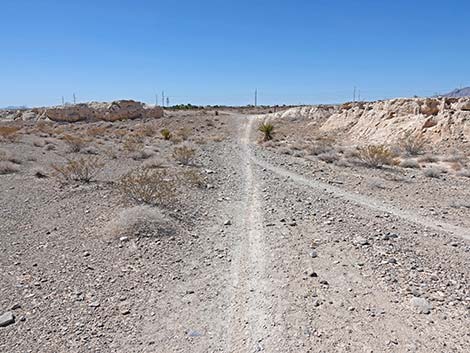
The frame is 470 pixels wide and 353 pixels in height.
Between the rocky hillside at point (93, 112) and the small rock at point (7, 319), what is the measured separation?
54.8 metres

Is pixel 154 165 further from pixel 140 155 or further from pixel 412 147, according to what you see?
pixel 412 147

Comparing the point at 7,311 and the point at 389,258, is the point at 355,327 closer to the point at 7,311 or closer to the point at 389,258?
the point at 389,258

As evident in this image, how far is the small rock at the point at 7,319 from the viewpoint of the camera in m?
3.98

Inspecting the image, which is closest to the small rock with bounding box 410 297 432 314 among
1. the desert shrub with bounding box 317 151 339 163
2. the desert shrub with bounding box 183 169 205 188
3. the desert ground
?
the desert ground

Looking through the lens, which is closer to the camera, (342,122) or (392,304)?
(392,304)

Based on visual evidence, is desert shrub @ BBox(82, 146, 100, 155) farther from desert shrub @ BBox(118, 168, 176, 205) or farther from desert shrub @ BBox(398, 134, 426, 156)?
desert shrub @ BBox(398, 134, 426, 156)

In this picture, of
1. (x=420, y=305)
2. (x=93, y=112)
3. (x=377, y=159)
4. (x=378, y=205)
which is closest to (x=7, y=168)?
(x=378, y=205)

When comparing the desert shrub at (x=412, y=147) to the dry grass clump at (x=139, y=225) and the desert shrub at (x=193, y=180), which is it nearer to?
the desert shrub at (x=193, y=180)

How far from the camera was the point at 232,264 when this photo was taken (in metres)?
5.50

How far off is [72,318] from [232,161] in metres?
12.9

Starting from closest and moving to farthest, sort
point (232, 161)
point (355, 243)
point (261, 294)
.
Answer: point (261, 294)
point (355, 243)
point (232, 161)

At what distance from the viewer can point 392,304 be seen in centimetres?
421

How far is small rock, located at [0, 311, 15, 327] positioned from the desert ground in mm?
A: 21

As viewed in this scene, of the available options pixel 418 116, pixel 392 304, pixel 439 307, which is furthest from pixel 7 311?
pixel 418 116
